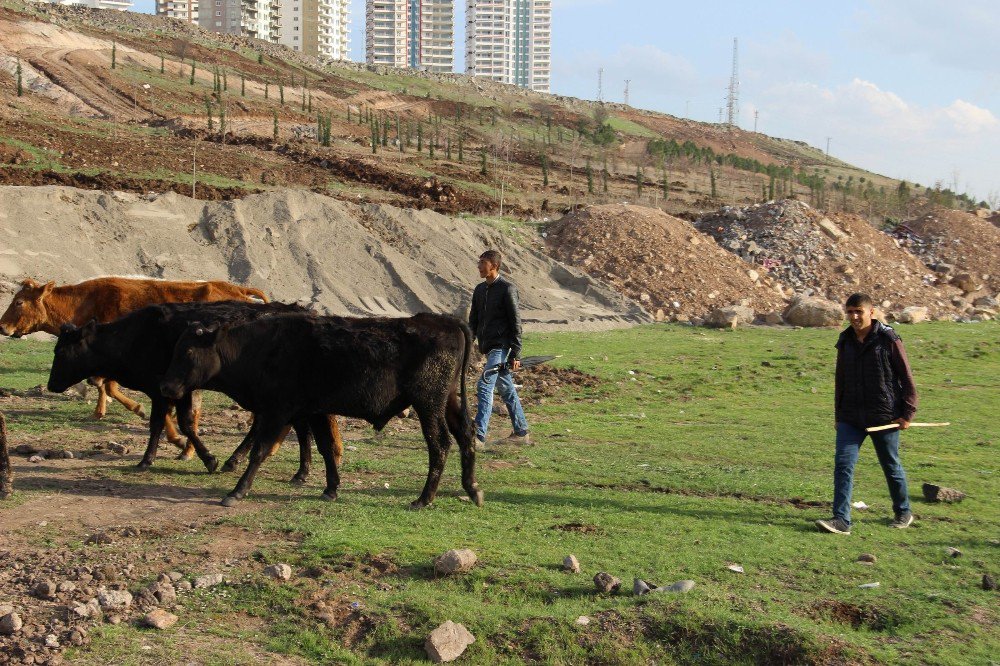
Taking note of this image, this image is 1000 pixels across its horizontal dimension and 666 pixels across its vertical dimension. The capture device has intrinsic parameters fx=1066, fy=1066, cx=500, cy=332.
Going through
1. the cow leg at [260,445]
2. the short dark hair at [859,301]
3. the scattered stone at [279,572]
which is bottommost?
the scattered stone at [279,572]

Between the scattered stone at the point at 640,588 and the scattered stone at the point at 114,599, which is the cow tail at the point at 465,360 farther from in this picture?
the scattered stone at the point at 114,599

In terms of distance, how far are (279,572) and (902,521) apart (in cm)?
551

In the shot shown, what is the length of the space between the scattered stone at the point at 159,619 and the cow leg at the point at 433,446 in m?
3.03

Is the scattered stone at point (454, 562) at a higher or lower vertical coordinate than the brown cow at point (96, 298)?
lower

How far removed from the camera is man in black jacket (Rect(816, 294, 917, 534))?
9.38m

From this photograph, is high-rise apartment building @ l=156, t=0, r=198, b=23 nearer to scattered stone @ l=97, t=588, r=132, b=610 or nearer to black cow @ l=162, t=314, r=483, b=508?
black cow @ l=162, t=314, r=483, b=508

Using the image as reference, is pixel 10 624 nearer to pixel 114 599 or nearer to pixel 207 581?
pixel 114 599

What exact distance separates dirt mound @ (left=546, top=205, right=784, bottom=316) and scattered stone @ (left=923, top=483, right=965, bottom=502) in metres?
20.3

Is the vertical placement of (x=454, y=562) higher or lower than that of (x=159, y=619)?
higher

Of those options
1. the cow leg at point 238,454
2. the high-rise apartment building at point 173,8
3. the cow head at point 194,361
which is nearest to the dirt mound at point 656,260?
the cow leg at point 238,454

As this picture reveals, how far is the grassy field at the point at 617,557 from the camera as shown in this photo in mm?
6586

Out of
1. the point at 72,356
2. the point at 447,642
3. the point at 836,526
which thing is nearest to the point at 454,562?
the point at 447,642

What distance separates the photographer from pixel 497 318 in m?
12.1

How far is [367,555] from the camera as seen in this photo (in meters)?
7.79
